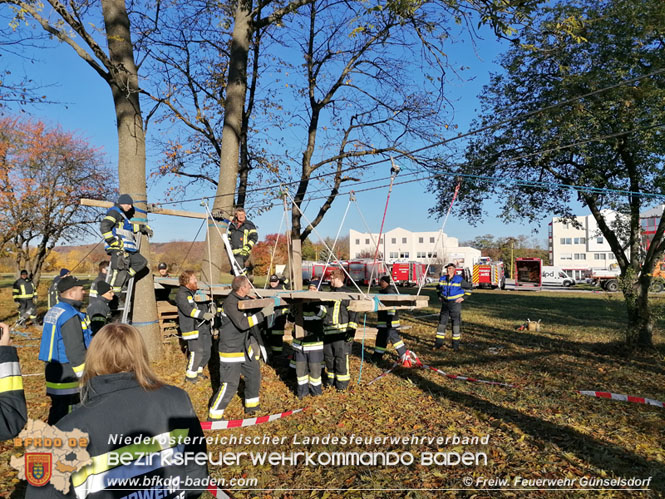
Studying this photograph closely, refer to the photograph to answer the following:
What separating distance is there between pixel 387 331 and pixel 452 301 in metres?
2.34

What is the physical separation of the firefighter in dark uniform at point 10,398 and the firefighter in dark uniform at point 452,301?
9089mm

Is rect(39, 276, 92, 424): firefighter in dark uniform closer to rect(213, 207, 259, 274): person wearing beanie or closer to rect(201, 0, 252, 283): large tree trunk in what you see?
rect(213, 207, 259, 274): person wearing beanie

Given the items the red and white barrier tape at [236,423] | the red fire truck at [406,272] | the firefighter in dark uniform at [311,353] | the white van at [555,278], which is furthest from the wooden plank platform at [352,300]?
the white van at [555,278]

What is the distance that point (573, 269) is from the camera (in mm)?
54375

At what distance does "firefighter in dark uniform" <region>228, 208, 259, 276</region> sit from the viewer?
877 centimetres

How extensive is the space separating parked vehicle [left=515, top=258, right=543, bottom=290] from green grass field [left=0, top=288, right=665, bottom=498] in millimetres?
37031

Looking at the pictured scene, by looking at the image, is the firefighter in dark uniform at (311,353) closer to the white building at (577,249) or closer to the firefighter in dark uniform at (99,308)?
the firefighter in dark uniform at (99,308)

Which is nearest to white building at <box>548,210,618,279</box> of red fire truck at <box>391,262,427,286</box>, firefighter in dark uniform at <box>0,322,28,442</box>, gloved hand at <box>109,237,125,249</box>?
red fire truck at <box>391,262,427,286</box>

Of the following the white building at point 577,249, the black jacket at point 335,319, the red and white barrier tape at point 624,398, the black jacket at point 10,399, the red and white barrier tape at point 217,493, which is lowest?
the red and white barrier tape at point 217,493

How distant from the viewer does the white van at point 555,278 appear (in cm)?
4409

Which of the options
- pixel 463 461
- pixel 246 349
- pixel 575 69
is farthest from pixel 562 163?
pixel 246 349

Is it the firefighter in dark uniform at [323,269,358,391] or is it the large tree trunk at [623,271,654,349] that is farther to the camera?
the large tree trunk at [623,271,654,349]

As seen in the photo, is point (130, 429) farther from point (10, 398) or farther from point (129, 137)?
point (129, 137)

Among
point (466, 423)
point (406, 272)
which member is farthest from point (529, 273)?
point (466, 423)
